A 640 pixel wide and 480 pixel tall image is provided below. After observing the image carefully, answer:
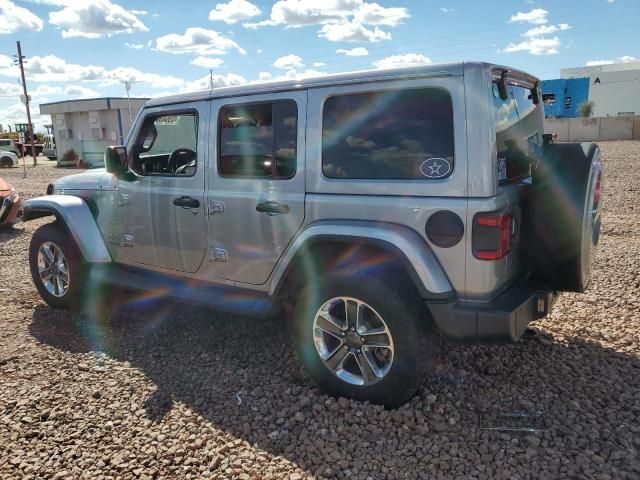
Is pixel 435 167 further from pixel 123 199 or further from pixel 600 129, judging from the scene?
pixel 600 129

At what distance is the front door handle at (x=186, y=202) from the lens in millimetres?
3914

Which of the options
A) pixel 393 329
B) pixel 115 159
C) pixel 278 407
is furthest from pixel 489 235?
pixel 115 159

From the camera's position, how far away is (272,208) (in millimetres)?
3490

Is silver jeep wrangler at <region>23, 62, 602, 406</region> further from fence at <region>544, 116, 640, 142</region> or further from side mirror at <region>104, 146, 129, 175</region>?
fence at <region>544, 116, 640, 142</region>

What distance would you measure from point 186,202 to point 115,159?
778 mm

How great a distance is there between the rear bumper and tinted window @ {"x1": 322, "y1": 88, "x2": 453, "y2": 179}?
75cm

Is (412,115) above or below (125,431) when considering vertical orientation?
above

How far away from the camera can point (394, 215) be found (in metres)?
Result: 3.02

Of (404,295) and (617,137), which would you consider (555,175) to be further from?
(617,137)

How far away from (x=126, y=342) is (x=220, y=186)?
5.26 ft

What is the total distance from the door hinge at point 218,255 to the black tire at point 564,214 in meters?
2.10

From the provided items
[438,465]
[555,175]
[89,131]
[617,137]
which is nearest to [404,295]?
[438,465]

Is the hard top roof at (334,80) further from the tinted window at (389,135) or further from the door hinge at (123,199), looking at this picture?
the door hinge at (123,199)

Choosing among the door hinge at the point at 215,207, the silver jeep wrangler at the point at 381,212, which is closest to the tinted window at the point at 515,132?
the silver jeep wrangler at the point at 381,212
